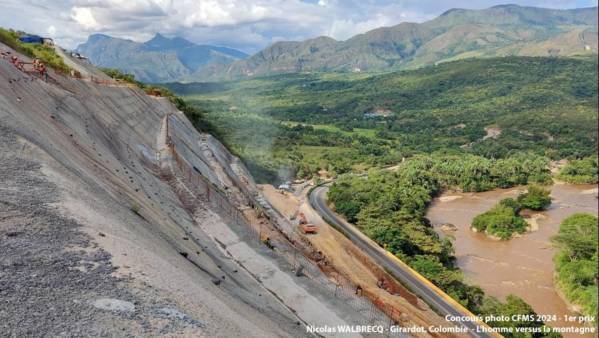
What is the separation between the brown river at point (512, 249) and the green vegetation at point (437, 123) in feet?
87.6

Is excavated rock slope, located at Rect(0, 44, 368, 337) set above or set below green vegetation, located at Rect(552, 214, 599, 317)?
above

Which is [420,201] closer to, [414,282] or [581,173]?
[414,282]

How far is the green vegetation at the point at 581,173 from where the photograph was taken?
80.1 metres

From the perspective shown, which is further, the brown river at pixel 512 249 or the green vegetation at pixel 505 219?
the green vegetation at pixel 505 219

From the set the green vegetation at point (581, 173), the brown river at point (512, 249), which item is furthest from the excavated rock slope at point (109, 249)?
the green vegetation at point (581, 173)

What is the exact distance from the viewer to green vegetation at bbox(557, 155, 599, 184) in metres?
80.1

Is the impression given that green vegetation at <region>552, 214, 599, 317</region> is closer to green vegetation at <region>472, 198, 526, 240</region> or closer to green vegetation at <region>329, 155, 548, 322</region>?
green vegetation at <region>472, 198, 526, 240</region>

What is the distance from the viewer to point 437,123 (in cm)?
14488

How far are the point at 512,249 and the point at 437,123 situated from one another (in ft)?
333

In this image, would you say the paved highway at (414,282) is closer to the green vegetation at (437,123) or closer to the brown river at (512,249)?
the brown river at (512,249)

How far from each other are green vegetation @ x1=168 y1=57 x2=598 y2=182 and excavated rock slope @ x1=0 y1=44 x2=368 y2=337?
39.2 m

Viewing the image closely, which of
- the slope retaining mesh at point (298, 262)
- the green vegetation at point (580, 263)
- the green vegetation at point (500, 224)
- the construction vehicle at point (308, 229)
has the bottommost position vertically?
the green vegetation at point (500, 224)

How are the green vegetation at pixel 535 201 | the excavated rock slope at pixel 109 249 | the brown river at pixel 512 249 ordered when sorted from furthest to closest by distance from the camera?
the green vegetation at pixel 535 201 < the brown river at pixel 512 249 < the excavated rock slope at pixel 109 249

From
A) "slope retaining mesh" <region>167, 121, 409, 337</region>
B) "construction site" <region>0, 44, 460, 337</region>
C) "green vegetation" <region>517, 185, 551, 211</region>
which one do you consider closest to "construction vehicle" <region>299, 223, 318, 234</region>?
"construction site" <region>0, 44, 460, 337</region>
